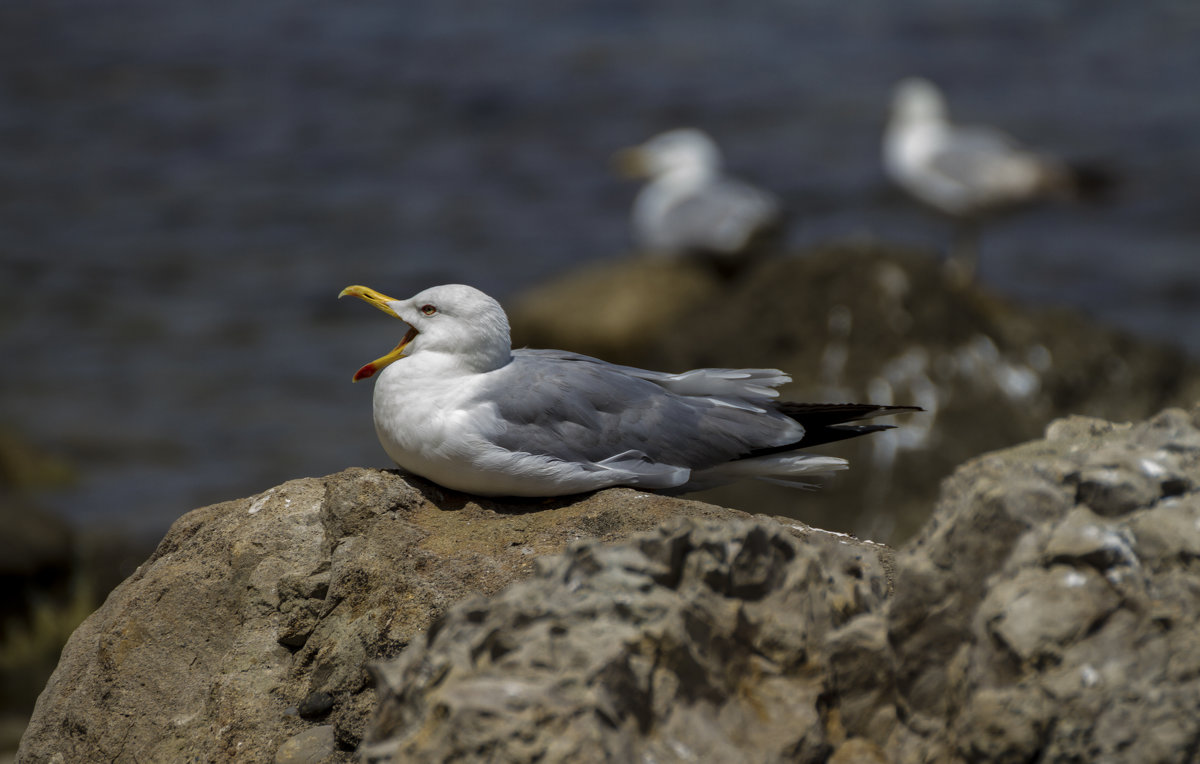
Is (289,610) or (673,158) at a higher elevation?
(289,610)

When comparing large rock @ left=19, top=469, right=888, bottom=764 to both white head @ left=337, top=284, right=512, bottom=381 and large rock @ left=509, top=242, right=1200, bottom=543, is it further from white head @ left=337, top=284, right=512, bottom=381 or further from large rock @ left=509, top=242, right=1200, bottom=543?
large rock @ left=509, top=242, right=1200, bottom=543

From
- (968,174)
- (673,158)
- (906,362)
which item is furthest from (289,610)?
(673,158)

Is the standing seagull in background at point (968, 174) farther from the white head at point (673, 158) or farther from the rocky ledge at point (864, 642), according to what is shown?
the rocky ledge at point (864, 642)

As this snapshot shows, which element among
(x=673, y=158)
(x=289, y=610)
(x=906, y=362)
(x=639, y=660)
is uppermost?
(x=639, y=660)

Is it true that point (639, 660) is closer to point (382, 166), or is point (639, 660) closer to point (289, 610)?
point (289, 610)

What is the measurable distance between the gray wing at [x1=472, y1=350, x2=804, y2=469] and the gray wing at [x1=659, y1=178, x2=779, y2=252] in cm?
666

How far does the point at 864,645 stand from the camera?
2234 millimetres

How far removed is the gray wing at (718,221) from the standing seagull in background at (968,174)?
1.29 meters

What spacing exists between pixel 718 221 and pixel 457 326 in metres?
7.01

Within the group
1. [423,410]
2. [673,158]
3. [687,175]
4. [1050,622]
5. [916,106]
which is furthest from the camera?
[673,158]

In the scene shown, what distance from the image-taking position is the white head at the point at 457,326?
364cm

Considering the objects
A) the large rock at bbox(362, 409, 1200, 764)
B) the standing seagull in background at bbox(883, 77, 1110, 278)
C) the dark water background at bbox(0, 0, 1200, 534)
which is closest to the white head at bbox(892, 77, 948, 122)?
the standing seagull in background at bbox(883, 77, 1110, 278)

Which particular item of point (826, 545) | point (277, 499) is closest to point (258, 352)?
point (277, 499)

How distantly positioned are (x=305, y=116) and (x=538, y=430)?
42.5 feet
